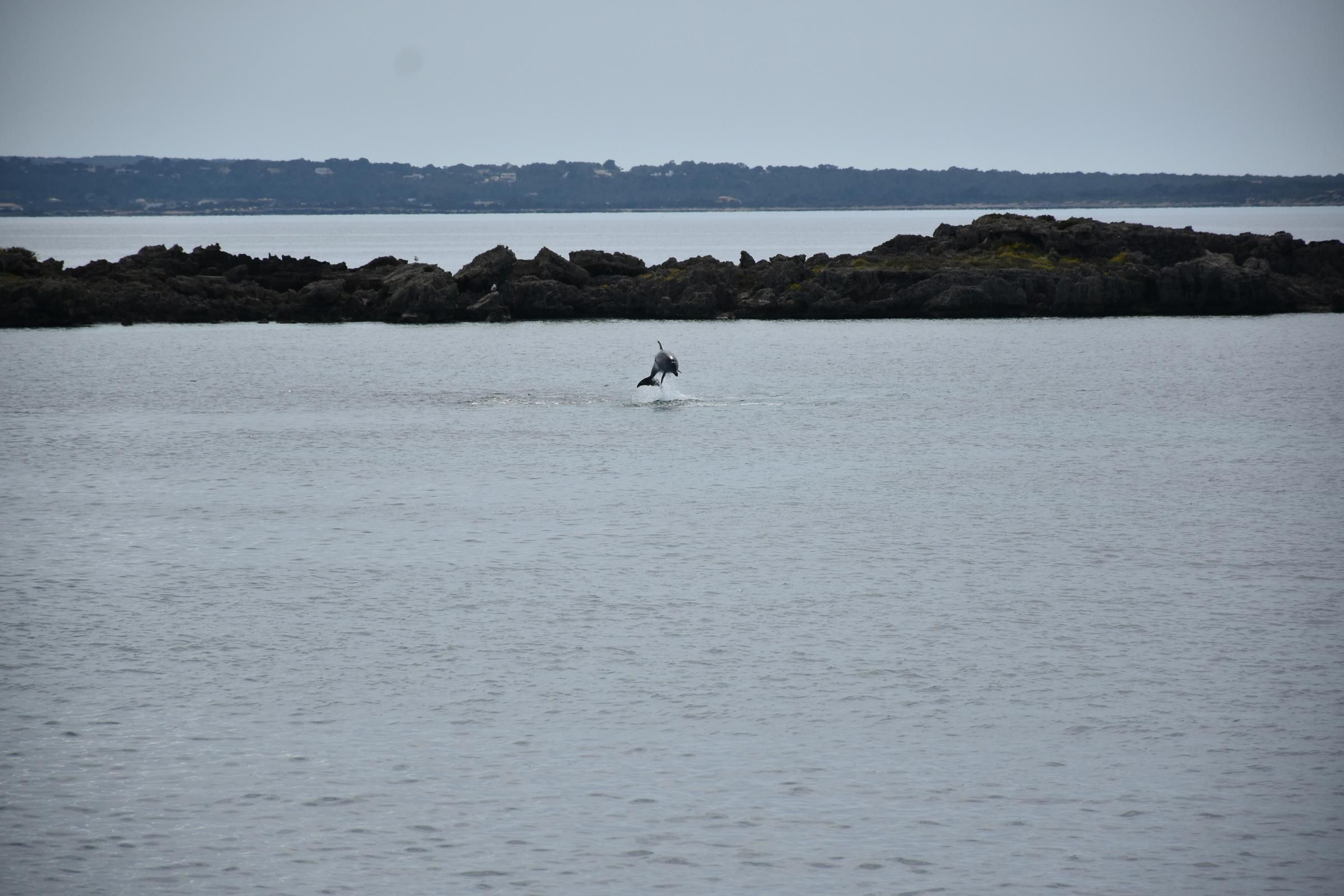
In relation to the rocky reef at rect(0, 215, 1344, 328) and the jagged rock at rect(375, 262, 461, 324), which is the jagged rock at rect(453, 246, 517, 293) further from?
the jagged rock at rect(375, 262, 461, 324)

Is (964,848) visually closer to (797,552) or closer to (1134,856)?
(1134,856)

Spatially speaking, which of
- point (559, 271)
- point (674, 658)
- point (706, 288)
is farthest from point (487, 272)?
point (674, 658)

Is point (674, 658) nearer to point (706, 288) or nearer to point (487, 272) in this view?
point (706, 288)

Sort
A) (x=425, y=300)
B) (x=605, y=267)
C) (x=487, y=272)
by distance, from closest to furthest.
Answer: (x=425, y=300), (x=487, y=272), (x=605, y=267)

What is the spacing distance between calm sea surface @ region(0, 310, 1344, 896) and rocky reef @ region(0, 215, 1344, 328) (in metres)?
34.5

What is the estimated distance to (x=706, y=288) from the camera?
77.1 meters

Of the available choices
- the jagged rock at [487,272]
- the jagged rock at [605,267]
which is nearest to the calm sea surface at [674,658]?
the jagged rock at [487,272]

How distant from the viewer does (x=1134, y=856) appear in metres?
12.9

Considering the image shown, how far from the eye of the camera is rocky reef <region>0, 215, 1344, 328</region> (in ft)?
252

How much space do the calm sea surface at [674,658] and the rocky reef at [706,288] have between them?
34.5 m

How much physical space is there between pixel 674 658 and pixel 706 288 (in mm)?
59201

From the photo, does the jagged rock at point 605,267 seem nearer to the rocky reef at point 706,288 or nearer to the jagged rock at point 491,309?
the rocky reef at point 706,288

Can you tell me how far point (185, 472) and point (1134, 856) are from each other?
91.4 ft

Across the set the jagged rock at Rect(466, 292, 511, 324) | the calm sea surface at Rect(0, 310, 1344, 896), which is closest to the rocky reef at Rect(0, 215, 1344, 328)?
the jagged rock at Rect(466, 292, 511, 324)
